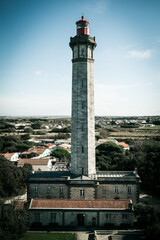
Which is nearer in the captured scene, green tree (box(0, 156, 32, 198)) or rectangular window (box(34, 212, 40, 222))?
rectangular window (box(34, 212, 40, 222))

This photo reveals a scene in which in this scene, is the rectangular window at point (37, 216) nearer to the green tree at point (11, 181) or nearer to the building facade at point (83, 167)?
the building facade at point (83, 167)

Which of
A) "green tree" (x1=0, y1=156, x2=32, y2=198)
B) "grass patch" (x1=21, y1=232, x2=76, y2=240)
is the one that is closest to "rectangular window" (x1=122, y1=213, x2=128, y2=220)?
"grass patch" (x1=21, y1=232, x2=76, y2=240)

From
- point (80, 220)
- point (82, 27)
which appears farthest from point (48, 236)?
point (82, 27)

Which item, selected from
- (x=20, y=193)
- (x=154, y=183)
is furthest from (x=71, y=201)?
(x=154, y=183)

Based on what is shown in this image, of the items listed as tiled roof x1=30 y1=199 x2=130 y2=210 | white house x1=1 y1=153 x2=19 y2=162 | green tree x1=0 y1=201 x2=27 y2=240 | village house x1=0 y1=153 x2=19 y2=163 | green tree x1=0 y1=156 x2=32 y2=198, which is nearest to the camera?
green tree x1=0 y1=201 x2=27 y2=240

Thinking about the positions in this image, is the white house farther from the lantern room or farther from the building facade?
the lantern room

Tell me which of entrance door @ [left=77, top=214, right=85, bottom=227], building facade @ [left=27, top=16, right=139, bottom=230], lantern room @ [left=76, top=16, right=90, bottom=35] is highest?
lantern room @ [left=76, top=16, right=90, bottom=35]

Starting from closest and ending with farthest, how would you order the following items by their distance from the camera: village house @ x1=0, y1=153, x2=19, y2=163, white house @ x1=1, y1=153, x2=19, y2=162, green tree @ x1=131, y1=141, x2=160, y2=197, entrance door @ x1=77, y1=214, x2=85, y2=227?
1. entrance door @ x1=77, y1=214, x2=85, y2=227
2. green tree @ x1=131, y1=141, x2=160, y2=197
3. village house @ x1=0, y1=153, x2=19, y2=163
4. white house @ x1=1, y1=153, x2=19, y2=162

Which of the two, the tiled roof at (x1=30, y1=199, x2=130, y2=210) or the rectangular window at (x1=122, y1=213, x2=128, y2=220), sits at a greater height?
the tiled roof at (x1=30, y1=199, x2=130, y2=210)
